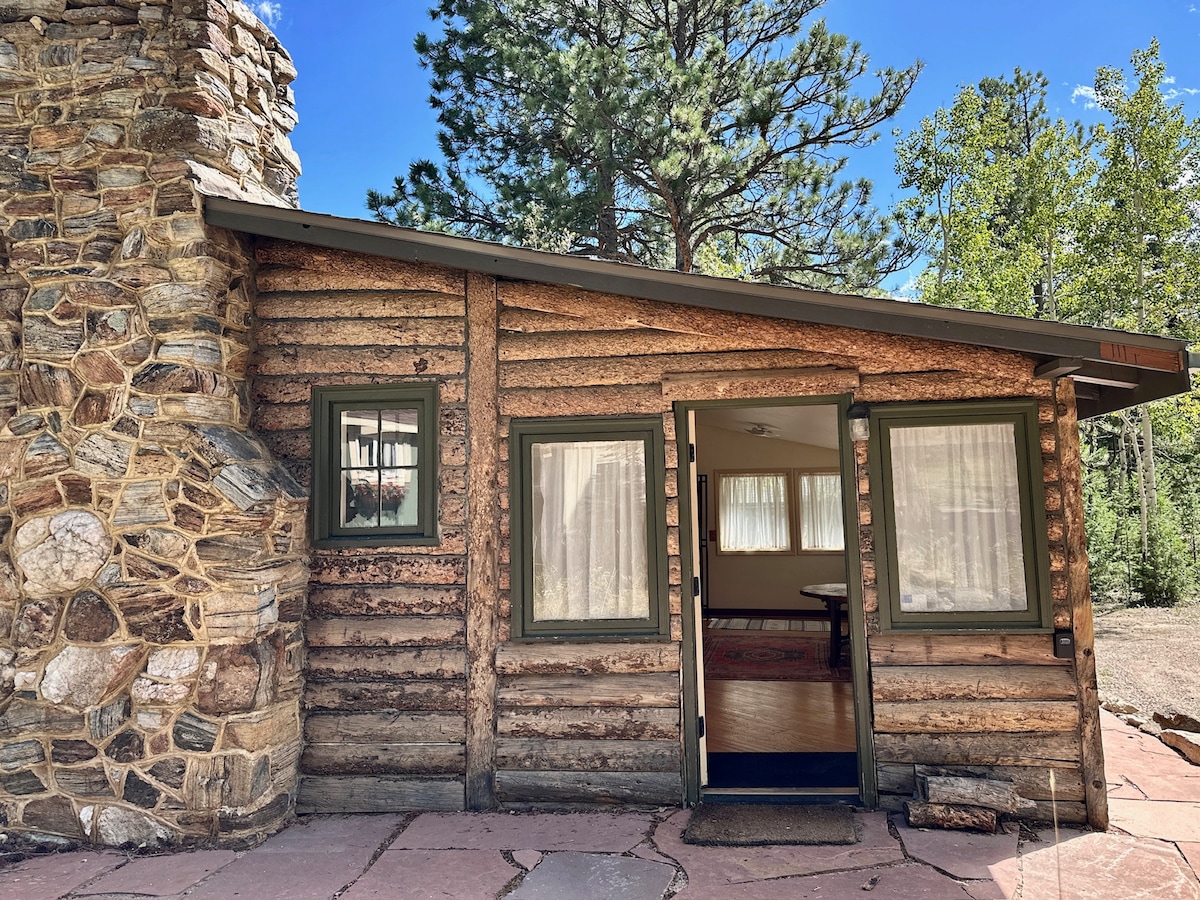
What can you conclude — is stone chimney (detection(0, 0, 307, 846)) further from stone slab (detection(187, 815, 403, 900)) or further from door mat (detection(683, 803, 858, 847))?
door mat (detection(683, 803, 858, 847))

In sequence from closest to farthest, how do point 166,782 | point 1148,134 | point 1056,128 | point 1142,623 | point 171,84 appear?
point 166,782, point 171,84, point 1142,623, point 1148,134, point 1056,128

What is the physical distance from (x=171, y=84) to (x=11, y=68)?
0.87m

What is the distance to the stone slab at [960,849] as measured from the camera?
375cm

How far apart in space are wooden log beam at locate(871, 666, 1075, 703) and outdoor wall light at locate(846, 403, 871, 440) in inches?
48.6

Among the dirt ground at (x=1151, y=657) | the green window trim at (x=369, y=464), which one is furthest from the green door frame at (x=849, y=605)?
the dirt ground at (x=1151, y=657)

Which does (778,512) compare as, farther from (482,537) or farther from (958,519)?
(482,537)

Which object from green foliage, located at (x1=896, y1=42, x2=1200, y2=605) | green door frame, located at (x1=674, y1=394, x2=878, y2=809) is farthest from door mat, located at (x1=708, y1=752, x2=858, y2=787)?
green foliage, located at (x1=896, y1=42, x2=1200, y2=605)

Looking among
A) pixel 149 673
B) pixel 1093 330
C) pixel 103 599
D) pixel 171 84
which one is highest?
pixel 171 84

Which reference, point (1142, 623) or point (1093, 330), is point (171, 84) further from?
point (1142, 623)

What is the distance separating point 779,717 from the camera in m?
6.02

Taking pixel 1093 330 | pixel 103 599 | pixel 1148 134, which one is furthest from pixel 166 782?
pixel 1148 134

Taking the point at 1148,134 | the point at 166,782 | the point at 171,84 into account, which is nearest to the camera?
the point at 166,782

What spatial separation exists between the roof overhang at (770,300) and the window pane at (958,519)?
21.2 inches

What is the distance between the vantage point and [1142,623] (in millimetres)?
11133
